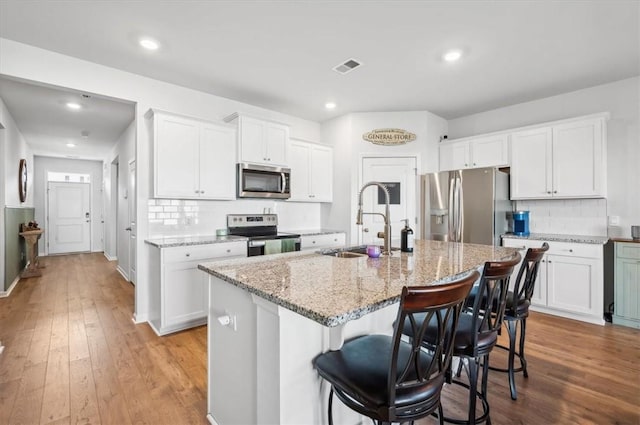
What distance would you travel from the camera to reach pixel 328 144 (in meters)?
4.95

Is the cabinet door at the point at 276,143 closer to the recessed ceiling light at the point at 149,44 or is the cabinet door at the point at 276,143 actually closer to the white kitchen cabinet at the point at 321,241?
the white kitchen cabinet at the point at 321,241

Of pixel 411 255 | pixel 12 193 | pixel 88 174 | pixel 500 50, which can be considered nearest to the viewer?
pixel 411 255

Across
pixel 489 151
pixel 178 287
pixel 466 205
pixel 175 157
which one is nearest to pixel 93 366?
pixel 178 287

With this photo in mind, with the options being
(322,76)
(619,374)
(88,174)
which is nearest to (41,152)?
(88,174)

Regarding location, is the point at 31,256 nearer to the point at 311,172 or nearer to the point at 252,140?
the point at 252,140

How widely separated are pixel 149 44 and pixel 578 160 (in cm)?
472

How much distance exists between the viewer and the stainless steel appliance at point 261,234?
11.7ft

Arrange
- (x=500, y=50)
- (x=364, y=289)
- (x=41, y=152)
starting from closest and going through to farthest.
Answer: (x=364, y=289), (x=500, y=50), (x=41, y=152)

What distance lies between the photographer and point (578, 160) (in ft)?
11.6

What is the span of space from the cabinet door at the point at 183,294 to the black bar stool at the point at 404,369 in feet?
7.38

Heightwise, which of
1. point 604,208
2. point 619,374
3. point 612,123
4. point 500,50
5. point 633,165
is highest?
point 500,50

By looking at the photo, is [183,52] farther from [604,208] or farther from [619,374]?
[604,208]

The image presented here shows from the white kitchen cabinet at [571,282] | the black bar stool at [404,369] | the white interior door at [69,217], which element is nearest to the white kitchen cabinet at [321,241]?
the white kitchen cabinet at [571,282]

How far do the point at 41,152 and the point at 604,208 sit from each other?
10857 mm
